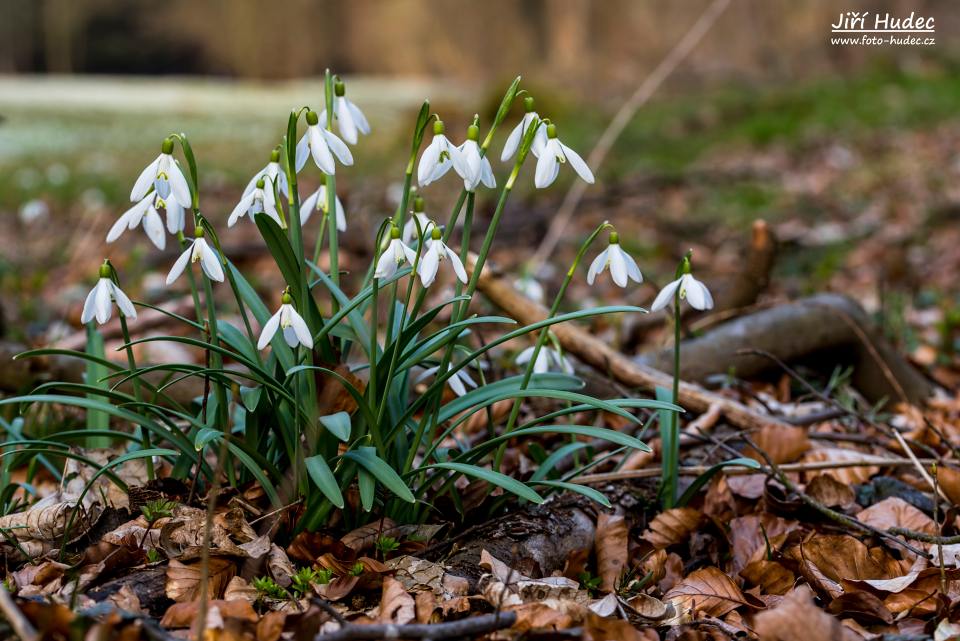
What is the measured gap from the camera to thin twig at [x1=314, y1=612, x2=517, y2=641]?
3.88 feet

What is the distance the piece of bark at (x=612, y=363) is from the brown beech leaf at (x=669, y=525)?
44 cm

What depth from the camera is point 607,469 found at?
6.63 ft

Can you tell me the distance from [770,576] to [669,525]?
23cm

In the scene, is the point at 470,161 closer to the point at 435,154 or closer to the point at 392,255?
the point at 435,154

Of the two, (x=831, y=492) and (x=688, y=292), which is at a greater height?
(x=688, y=292)

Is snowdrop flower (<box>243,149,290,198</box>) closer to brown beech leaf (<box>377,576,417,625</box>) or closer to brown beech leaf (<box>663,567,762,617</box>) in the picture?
brown beech leaf (<box>377,576,417,625</box>)

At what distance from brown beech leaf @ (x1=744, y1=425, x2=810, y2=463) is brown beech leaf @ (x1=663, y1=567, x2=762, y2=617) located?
0.57m

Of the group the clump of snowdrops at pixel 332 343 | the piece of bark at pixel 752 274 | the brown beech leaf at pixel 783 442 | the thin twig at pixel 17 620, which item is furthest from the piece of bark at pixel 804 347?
the thin twig at pixel 17 620

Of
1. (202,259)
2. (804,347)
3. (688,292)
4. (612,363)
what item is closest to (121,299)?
(202,259)

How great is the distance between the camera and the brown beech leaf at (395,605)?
1.36m

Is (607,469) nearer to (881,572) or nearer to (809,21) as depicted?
(881,572)

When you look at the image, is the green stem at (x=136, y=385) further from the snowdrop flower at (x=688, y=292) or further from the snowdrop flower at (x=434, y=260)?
the snowdrop flower at (x=688, y=292)

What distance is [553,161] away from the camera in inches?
53.1

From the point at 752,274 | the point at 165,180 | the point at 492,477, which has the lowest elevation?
the point at 492,477
